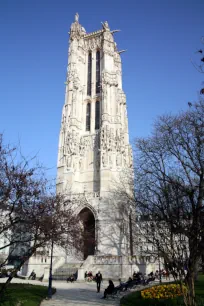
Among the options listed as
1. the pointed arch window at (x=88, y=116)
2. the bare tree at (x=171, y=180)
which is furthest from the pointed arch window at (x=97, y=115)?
the bare tree at (x=171, y=180)

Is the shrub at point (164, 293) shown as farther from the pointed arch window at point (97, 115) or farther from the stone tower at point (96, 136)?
the pointed arch window at point (97, 115)

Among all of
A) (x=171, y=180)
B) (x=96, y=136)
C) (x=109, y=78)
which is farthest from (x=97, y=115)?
(x=171, y=180)

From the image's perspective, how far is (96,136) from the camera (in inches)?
1205

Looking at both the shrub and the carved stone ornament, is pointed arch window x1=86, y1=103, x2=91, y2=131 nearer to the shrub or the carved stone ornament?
the carved stone ornament

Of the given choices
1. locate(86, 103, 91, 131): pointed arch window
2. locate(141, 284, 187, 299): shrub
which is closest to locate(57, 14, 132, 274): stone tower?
locate(86, 103, 91, 131): pointed arch window

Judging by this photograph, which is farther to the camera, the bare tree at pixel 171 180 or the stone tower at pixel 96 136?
the stone tower at pixel 96 136

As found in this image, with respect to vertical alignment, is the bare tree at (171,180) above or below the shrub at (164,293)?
above

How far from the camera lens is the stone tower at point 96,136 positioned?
2427 cm

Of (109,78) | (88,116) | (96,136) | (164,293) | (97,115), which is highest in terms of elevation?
(109,78)

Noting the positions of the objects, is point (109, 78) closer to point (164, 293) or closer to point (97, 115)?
point (97, 115)

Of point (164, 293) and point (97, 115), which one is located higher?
point (97, 115)

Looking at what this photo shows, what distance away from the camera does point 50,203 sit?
9992 mm

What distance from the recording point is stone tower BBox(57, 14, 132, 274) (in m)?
24.3

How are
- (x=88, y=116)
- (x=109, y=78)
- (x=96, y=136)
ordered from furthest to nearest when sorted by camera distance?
(x=88, y=116)
(x=109, y=78)
(x=96, y=136)
